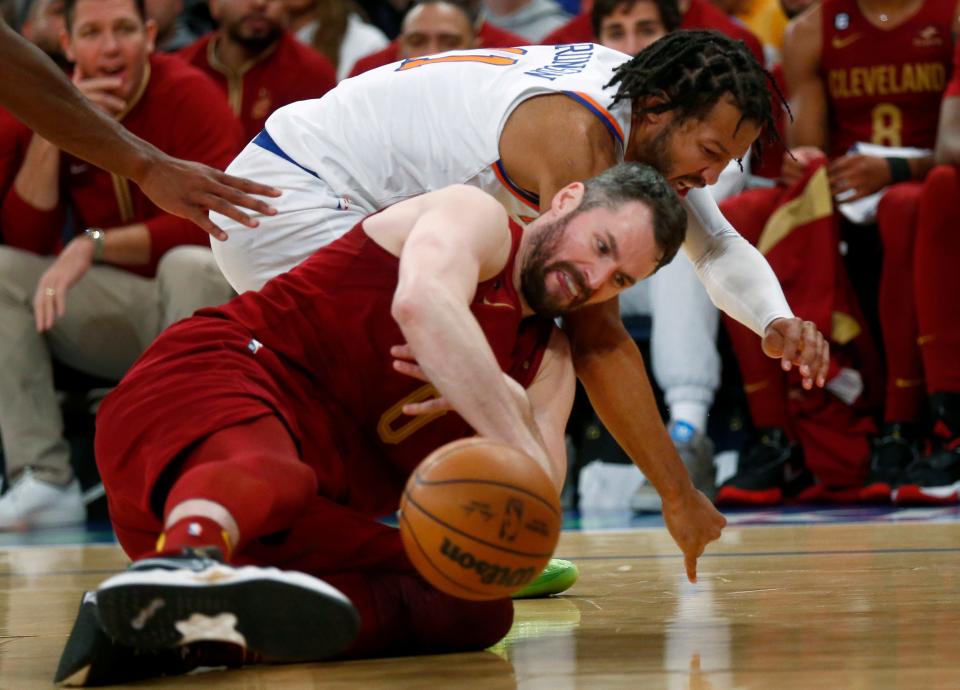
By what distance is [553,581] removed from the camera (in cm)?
312

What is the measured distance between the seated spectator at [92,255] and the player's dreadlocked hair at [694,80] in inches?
96.3

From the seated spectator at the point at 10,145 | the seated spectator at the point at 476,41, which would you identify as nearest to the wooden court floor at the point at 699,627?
the seated spectator at the point at 10,145

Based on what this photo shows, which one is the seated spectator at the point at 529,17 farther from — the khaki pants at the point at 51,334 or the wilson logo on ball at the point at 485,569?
the wilson logo on ball at the point at 485,569

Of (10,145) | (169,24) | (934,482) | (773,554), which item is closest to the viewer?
(773,554)

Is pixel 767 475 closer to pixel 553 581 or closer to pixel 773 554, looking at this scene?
pixel 773 554

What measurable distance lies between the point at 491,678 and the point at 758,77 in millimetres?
1641

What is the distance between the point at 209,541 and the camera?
2.03m

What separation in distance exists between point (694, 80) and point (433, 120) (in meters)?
0.60

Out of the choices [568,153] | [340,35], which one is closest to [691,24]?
[340,35]

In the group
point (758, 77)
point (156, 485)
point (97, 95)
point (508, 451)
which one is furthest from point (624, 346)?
point (97, 95)

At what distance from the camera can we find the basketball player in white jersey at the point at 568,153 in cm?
297

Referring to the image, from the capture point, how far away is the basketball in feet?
6.83

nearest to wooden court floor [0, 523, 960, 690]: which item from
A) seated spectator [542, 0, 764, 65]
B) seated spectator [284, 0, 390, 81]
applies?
seated spectator [542, 0, 764, 65]

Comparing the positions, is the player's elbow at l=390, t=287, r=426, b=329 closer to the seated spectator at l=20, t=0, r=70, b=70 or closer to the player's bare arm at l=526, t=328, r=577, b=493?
the player's bare arm at l=526, t=328, r=577, b=493
